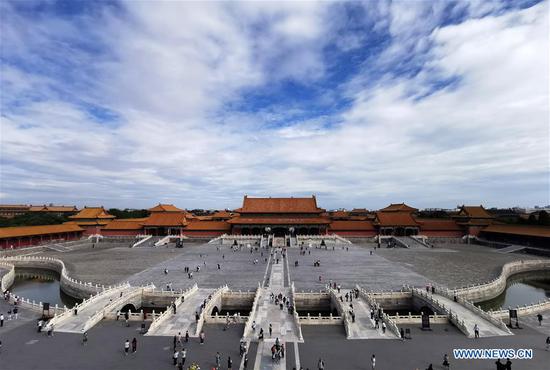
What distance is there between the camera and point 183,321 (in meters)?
24.8

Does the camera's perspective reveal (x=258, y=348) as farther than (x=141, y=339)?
No

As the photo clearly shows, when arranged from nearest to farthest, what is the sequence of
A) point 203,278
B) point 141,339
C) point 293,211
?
point 141,339
point 203,278
point 293,211

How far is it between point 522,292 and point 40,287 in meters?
60.6

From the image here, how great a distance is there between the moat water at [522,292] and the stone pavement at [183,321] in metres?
27.9

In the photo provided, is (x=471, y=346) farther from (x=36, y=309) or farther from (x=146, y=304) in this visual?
(x=36, y=309)

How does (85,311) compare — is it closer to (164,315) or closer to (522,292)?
(164,315)

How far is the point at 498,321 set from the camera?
77.8 feet

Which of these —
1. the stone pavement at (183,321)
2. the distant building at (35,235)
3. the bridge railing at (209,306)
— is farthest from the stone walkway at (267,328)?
the distant building at (35,235)

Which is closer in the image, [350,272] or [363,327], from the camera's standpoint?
[363,327]

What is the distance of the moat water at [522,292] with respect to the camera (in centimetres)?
3456

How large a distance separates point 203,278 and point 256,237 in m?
28.0

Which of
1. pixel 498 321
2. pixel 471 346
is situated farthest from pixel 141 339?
pixel 498 321

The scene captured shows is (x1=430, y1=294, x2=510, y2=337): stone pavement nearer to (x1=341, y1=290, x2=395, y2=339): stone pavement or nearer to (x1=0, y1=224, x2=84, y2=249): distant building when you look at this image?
(x1=341, y1=290, x2=395, y2=339): stone pavement

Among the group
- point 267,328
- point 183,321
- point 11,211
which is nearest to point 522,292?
point 267,328
